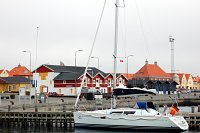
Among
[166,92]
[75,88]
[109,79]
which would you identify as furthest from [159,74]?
[75,88]

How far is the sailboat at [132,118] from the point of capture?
115ft

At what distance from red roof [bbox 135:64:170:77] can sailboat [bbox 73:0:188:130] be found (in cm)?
11700

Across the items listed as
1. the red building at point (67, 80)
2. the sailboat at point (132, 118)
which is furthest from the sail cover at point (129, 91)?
the red building at point (67, 80)

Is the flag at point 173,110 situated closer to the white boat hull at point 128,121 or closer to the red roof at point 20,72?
the white boat hull at point 128,121

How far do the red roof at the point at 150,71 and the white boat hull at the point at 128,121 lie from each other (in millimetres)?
117390

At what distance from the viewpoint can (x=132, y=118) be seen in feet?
119

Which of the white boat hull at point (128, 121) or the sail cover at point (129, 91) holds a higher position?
A: the sail cover at point (129, 91)

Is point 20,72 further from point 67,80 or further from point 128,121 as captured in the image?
point 128,121

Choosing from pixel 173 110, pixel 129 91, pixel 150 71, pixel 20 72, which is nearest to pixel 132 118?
pixel 173 110

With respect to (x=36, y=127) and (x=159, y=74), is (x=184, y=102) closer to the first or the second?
(x=36, y=127)

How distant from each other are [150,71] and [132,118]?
123m

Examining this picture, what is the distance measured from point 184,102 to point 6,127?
49.4 m

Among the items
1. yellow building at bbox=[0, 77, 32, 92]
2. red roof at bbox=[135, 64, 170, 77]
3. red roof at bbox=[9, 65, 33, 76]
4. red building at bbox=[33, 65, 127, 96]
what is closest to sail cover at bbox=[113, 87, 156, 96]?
red building at bbox=[33, 65, 127, 96]

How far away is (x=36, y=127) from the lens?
42.8 metres
